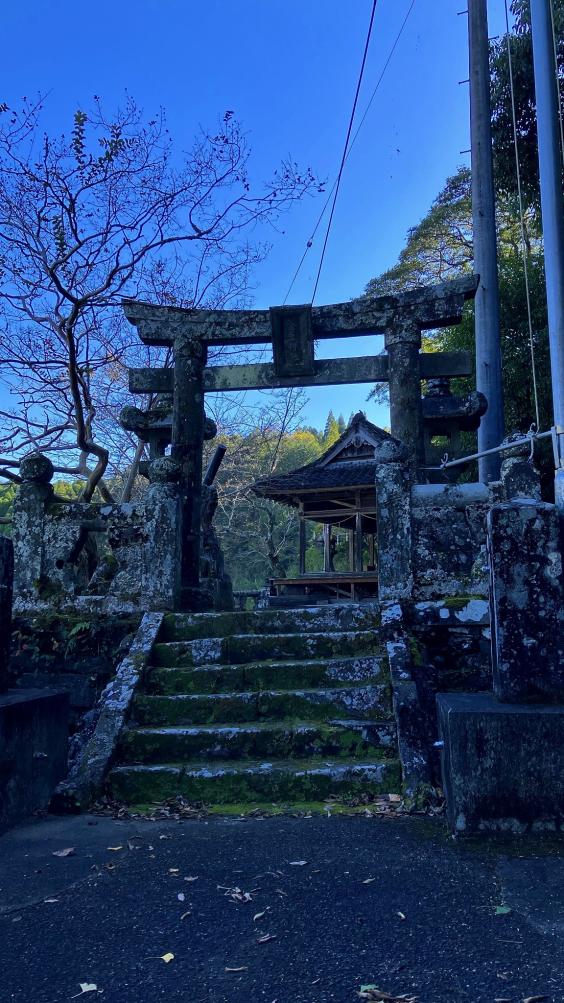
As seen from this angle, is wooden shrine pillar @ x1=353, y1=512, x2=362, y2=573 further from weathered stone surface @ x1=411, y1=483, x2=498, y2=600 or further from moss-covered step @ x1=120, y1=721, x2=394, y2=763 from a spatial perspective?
moss-covered step @ x1=120, y1=721, x2=394, y2=763

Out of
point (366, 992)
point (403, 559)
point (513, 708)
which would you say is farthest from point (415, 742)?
point (366, 992)

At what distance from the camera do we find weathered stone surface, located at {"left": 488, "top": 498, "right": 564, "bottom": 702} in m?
3.80

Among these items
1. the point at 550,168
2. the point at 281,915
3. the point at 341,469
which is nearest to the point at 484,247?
the point at 550,168

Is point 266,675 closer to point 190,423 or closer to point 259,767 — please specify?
point 259,767

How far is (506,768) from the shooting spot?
355 centimetres

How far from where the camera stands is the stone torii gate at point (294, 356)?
8.16 m

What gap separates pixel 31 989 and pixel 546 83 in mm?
6053

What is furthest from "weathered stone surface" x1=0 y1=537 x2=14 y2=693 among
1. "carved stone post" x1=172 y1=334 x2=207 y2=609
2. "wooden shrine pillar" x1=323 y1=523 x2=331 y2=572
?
"wooden shrine pillar" x1=323 y1=523 x2=331 y2=572

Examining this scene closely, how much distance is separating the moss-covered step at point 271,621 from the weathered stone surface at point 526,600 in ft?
7.25

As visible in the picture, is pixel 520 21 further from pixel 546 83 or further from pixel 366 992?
pixel 366 992

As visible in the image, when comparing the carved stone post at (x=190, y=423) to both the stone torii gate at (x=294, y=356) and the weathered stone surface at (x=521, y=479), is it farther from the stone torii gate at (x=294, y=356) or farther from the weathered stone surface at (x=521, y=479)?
the weathered stone surface at (x=521, y=479)

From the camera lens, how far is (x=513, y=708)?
3678mm

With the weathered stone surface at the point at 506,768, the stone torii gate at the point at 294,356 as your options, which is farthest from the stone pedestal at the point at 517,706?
the stone torii gate at the point at 294,356

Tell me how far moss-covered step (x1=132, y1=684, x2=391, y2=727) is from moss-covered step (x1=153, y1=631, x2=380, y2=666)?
1.74ft
